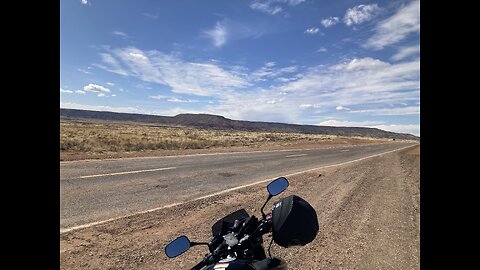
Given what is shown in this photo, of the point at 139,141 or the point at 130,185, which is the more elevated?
the point at 139,141

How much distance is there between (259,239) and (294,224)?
301 mm

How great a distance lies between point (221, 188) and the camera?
376 inches

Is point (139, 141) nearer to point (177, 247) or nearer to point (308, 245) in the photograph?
point (308, 245)

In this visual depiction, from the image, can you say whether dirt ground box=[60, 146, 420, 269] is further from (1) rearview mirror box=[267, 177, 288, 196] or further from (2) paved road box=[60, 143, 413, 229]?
(1) rearview mirror box=[267, 177, 288, 196]

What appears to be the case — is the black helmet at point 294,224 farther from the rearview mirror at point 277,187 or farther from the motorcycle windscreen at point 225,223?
the motorcycle windscreen at point 225,223

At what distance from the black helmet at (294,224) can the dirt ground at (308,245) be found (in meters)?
2.79

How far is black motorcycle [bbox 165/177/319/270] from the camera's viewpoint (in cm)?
184

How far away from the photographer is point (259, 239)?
201 cm

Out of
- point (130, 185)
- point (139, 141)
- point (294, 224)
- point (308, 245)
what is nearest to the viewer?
point (294, 224)

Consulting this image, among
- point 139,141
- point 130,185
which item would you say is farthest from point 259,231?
point 139,141

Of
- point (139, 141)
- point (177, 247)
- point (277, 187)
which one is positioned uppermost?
point (277, 187)

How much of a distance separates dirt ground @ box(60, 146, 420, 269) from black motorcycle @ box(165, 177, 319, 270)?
259cm

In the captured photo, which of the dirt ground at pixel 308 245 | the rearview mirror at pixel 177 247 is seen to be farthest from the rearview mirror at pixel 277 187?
the dirt ground at pixel 308 245
